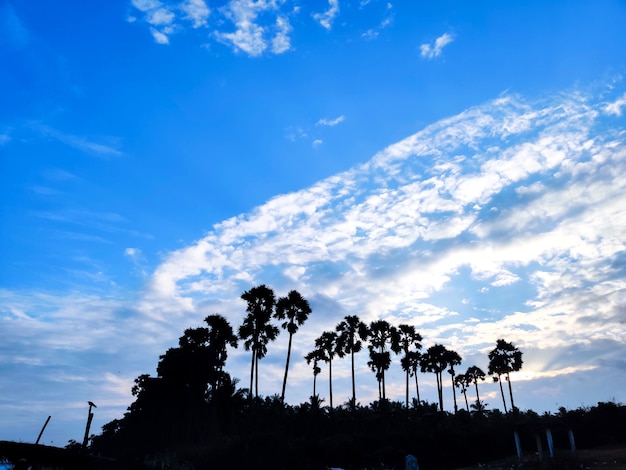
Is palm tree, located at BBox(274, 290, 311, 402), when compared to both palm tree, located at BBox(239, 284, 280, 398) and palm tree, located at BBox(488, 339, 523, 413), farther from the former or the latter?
palm tree, located at BBox(488, 339, 523, 413)

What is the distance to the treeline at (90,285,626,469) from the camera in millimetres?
43219

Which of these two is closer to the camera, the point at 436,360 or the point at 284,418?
the point at 284,418

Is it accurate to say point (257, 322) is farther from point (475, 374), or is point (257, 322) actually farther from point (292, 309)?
point (475, 374)

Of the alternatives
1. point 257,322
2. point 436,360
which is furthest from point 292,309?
point 436,360

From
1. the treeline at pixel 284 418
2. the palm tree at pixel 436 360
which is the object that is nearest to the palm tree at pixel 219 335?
the treeline at pixel 284 418

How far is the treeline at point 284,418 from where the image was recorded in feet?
142

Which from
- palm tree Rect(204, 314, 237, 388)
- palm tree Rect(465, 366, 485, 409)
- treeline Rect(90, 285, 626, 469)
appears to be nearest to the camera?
treeline Rect(90, 285, 626, 469)

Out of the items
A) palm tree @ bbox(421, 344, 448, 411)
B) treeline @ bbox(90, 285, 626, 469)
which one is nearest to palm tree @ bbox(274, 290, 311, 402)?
treeline @ bbox(90, 285, 626, 469)

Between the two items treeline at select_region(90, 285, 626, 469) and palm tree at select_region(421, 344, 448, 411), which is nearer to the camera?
treeline at select_region(90, 285, 626, 469)

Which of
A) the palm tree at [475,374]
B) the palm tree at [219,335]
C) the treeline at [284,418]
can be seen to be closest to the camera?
the treeline at [284,418]

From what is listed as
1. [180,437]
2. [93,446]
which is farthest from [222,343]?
[93,446]

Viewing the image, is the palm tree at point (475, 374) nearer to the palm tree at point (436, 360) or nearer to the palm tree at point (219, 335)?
the palm tree at point (436, 360)

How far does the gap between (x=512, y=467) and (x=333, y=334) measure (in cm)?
3511

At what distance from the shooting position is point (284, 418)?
51250 millimetres
